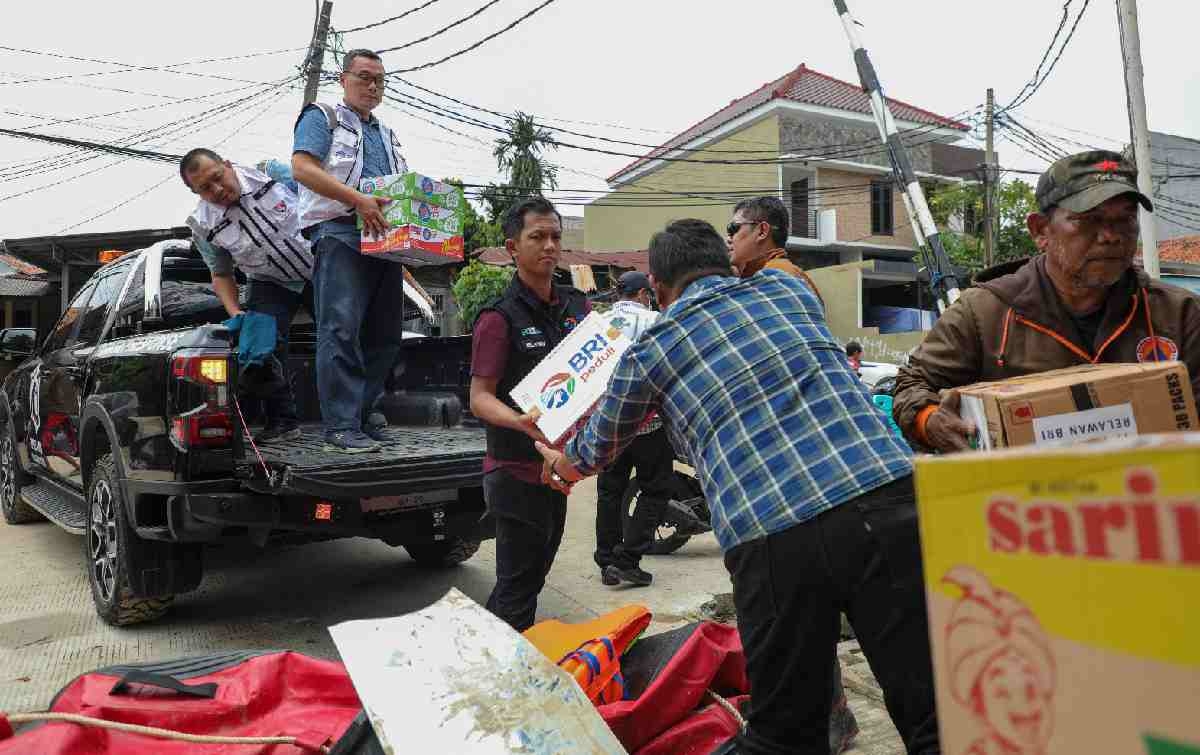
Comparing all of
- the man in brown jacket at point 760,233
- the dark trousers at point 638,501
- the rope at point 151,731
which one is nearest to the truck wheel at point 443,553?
the dark trousers at point 638,501

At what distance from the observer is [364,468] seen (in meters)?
3.53

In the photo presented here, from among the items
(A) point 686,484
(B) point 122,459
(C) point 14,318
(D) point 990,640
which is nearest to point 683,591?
(A) point 686,484

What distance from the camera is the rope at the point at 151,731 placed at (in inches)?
78.4

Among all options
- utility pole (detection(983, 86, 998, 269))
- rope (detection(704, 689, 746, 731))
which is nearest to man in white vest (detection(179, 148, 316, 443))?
rope (detection(704, 689, 746, 731))

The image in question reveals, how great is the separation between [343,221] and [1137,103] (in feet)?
19.1

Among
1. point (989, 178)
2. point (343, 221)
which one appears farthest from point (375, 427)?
point (989, 178)

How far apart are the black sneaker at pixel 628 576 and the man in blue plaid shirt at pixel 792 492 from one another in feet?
9.21

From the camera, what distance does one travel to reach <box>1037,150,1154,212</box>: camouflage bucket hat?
6.26ft

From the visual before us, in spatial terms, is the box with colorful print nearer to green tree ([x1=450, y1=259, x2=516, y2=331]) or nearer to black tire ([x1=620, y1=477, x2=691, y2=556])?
black tire ([x1=620, y1=477, x2=691, y2=556])

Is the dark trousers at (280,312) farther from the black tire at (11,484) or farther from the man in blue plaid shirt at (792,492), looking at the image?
the black tire at (11,484)

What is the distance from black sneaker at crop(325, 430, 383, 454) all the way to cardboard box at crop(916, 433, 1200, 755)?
3.10 metres

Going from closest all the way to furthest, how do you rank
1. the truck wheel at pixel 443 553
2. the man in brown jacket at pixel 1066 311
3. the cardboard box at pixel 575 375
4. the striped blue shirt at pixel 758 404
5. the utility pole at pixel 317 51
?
the striped blue shirt at pixel 758 404 < the man in brown jacket at pixel 1066 311 < the cardboard box at pixel 575 375 < the truck wheel at pixel 443 553 < the utility pole at pixel 317 51

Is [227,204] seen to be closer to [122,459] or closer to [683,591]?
[122,459]

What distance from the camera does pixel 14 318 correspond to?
20.9 m
